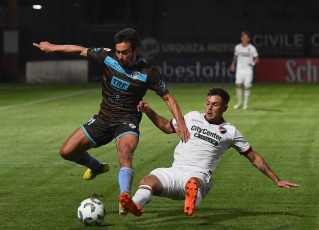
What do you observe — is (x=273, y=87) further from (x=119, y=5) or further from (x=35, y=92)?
(x=119, y=5)

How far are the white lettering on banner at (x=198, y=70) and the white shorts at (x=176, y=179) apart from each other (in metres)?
31.0

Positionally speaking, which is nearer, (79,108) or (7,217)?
(7,217)

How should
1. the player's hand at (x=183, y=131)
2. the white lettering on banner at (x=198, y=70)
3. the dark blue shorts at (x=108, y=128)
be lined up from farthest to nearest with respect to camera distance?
the white lettering on banner at (x=198, y=70) < the dark blue shorts at (x=108, y=128) < the player's hand at (x=183, y=131)

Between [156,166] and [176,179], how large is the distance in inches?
182

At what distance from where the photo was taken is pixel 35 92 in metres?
32.1

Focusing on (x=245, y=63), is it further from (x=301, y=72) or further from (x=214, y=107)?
(x=214, y=107)

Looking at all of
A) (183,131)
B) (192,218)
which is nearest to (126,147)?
(183,131)

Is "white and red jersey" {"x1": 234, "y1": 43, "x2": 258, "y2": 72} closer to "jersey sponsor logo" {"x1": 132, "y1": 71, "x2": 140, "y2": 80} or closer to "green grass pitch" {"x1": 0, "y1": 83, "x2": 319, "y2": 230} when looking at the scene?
"green grass pitch" {"x1": 0, "y1": 83, "x2": 319, "y2": 230}

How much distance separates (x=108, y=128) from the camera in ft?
30.7

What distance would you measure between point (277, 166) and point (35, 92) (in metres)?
20.7

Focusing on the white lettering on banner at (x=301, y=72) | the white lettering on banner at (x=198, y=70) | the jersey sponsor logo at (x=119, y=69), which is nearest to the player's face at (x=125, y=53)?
the jersey sponsor logo at (x=119, y=69)

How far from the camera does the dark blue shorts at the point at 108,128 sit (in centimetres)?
918

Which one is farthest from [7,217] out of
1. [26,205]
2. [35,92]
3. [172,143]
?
[35,92]

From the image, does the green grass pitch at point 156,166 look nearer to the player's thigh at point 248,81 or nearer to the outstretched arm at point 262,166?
the outstretched arm at point 262,166
